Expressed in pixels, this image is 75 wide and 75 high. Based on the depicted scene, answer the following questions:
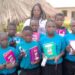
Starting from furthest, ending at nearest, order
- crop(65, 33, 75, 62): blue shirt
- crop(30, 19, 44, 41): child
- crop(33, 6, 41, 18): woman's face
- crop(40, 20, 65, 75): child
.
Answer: crop(33, 6, 41, 18): woman's face → crop(30, 19, 44, 41): child → crop(65, 33, 75, 62): blue shirt → crop(40, 20, 65, 75): child

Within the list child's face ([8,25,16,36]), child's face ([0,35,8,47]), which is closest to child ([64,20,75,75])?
child's face ([8,25,16,36])

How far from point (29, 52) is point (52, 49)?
1.51 ft

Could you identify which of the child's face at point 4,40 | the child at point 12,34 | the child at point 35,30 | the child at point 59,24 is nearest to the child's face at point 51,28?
the child at point 35,30

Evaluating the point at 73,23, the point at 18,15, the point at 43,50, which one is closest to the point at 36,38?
the point at 43,50

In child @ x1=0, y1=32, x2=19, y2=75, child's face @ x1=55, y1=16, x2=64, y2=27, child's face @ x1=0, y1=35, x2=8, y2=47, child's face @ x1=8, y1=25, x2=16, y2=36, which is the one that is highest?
child's face @ x1=55, y1=16, x2=64, y2=27

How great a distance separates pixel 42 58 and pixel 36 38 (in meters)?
0.48

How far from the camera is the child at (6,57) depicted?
6.54 m

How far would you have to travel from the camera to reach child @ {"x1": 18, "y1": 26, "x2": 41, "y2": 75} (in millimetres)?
6613

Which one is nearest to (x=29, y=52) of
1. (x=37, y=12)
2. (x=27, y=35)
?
(x=27, y=35)

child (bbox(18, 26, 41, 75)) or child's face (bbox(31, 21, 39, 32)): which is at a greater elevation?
child's face (bbox(31, 21, 39, 32))

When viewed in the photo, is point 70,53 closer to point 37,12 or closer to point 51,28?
point 51,28

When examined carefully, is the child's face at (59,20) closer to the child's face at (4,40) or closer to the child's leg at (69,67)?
the child's leg at (69,67)

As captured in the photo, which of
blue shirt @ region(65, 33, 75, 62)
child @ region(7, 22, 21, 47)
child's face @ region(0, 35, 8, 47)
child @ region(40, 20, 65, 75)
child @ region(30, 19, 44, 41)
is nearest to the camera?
child's face @ region(0, 35, 8, 47)

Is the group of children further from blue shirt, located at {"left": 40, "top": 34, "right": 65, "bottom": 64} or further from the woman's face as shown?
the woman's face
